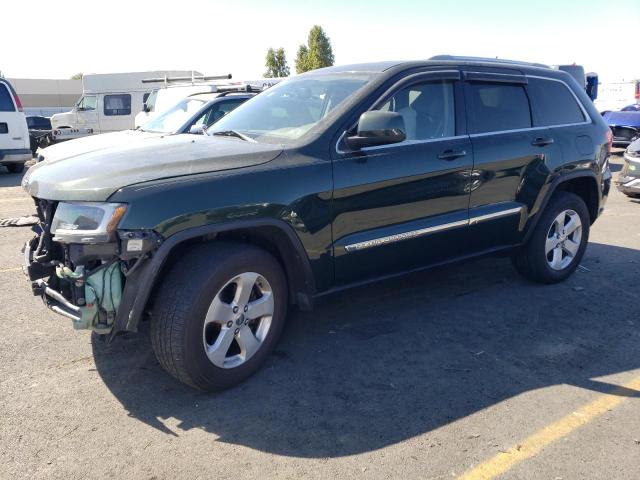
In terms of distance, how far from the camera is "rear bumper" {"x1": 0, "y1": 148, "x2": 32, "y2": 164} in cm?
1292

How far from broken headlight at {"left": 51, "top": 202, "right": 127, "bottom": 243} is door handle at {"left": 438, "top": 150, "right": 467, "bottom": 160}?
2.27 meters

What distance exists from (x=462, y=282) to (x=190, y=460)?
3284 mm

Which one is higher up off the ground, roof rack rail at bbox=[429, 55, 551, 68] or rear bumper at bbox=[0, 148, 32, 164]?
roof rack rail at bbox=[429, 55, 551, 68]

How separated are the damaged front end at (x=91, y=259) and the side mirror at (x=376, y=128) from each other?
1.42 meters

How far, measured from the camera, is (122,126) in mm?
19234

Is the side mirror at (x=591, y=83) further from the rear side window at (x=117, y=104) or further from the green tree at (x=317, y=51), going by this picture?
the green tree at (x=317, y=51)

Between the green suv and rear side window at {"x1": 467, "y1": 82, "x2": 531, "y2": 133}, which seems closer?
the green suv

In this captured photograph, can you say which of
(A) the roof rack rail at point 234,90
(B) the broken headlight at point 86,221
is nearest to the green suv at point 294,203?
(B) the broken headlight at point 86,221

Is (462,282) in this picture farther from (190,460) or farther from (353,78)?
(190,460)

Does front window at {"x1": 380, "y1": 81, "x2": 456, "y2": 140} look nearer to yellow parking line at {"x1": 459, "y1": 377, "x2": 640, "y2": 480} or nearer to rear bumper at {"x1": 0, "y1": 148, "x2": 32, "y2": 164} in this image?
yellow parking line at {"x1": 459, "y1": 377, "x2": 640, "y2": 480}

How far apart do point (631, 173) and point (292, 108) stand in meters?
7.27

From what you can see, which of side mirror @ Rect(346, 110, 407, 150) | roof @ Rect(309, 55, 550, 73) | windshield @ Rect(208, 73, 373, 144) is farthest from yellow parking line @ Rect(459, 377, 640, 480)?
roof @ Rect(309, 55, 550, 73)

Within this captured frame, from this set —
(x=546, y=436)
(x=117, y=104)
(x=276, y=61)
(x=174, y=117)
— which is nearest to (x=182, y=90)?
(x=174, y=117)

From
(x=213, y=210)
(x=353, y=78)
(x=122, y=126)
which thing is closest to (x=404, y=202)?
(x=353, y=78)
